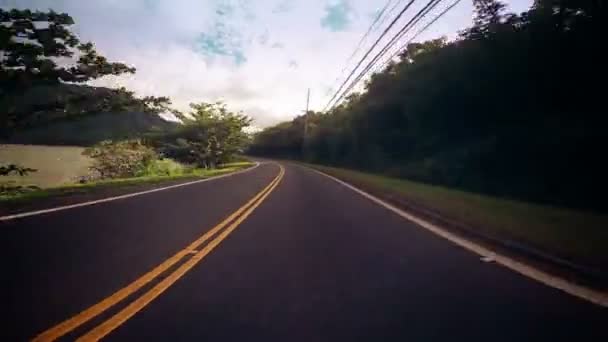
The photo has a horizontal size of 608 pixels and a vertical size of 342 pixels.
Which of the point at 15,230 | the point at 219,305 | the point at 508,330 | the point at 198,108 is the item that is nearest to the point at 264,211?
the point at 15,230

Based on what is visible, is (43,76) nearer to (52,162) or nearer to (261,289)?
(52,162)

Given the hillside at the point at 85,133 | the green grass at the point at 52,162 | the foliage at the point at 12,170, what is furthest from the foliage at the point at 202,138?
the foliage at the point at 12,170

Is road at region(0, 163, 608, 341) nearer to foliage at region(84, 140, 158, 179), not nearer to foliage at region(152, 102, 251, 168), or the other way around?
foliage at region(84, 140, 158, 179)

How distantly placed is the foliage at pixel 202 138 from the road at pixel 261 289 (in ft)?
101

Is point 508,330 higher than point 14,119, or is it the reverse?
point 14,119

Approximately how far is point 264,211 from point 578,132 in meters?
12.2

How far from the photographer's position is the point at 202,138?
38.4 m

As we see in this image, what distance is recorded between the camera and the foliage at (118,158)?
19859mm

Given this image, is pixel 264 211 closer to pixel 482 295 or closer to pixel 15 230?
pixel 15 230

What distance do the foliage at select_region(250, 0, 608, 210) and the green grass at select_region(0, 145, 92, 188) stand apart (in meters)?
19.6

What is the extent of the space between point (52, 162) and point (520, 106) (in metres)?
22.5

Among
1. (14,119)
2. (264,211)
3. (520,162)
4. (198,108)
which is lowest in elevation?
(264,211)

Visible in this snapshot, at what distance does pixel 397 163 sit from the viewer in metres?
32.0

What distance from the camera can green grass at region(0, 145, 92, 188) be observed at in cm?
1594
